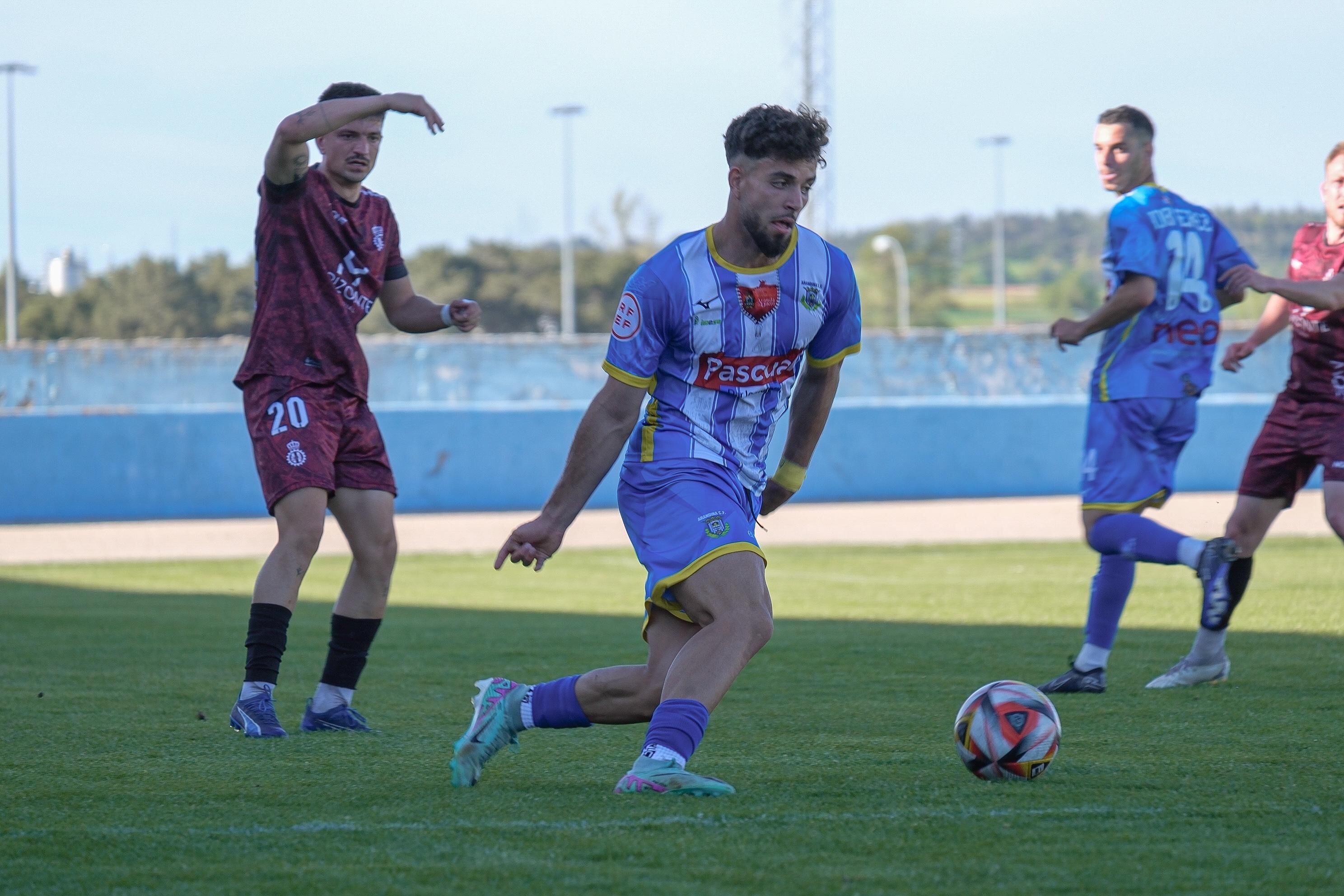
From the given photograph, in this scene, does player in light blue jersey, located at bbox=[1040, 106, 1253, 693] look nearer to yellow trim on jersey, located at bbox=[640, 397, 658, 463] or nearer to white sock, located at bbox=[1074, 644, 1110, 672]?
white sock, located at bbox=[1074, 644, 1110, 672]

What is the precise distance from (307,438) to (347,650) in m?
0.80

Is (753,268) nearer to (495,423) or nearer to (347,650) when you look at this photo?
(347,650)

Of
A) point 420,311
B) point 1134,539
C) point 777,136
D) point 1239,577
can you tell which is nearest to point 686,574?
point 777,136

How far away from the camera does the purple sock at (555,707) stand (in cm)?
436

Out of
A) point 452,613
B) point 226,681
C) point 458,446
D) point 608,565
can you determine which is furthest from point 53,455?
point 226,681

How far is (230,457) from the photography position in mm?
23516

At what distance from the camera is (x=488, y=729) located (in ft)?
14.3

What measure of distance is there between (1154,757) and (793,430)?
1.41m

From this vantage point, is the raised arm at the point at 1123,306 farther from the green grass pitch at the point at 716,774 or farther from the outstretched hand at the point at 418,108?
the outstretched hand at the point at 418,108

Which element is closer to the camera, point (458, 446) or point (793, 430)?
point (793, 430)

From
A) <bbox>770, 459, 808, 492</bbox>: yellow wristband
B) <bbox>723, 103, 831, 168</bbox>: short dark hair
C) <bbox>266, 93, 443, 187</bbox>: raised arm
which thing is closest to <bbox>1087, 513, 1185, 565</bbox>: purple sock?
<bbox>770, 459, 808, 492</bbox>: yellow wristband

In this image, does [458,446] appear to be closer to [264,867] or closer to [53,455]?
[53,455]

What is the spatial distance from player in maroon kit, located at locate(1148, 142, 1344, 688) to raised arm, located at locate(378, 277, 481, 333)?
2.93 metres

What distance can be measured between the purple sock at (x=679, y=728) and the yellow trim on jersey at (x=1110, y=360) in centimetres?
300
